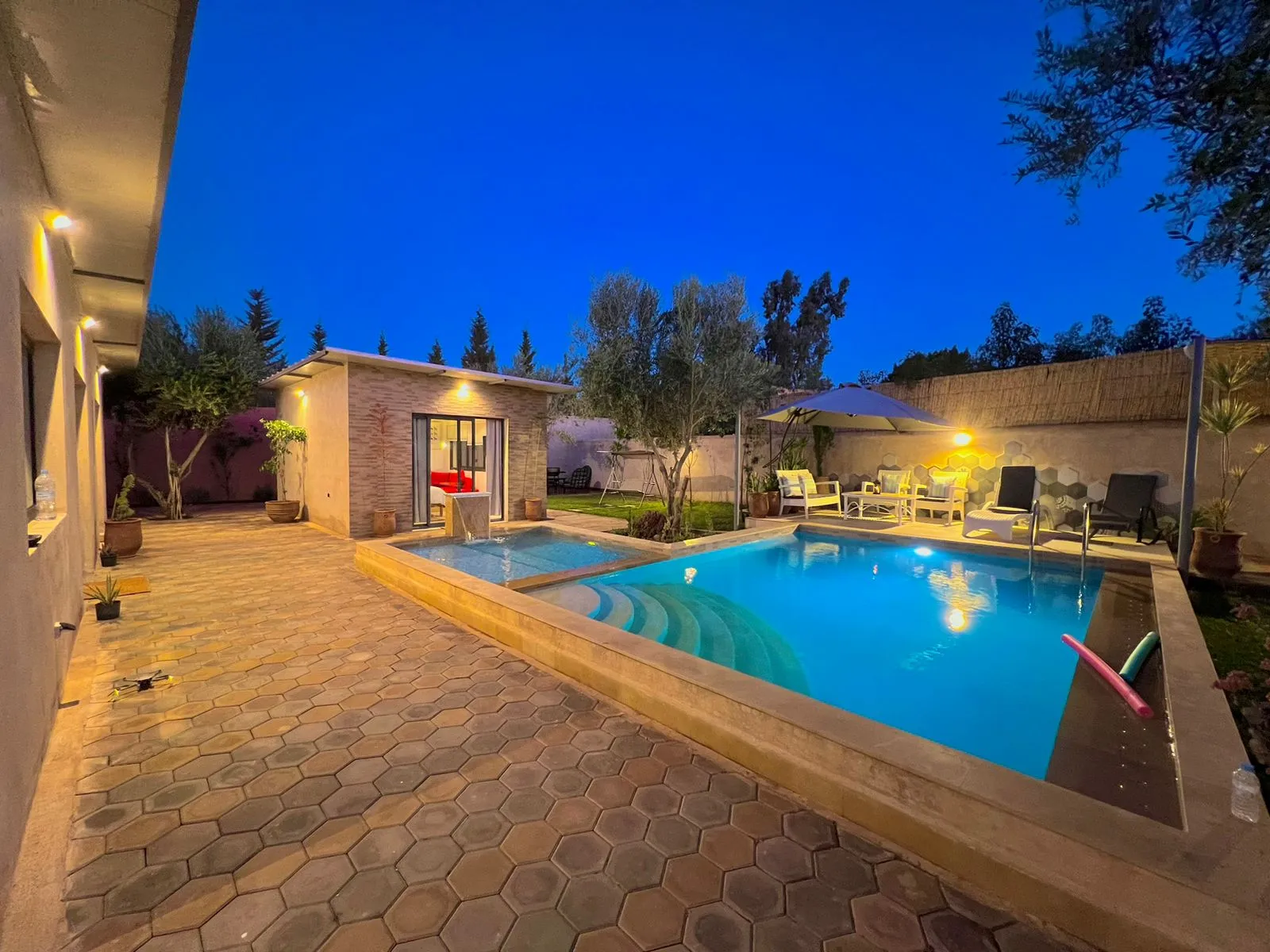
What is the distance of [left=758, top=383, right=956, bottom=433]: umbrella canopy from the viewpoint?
9141 millimetres

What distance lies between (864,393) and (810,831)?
350 inches

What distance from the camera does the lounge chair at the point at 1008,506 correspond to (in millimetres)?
8250

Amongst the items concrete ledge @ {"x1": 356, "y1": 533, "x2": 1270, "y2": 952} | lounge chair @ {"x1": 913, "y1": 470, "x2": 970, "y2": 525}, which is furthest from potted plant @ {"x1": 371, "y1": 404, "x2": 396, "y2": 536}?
lounge chair @ {"x1": 913, "y1": 470, "x2": 970, "y2": 525}

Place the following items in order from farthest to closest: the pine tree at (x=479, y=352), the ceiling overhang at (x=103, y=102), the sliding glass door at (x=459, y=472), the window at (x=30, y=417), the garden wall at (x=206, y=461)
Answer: the pine tree at (x=479, y=352) < the garden wall at (x=206, y=461) < the sliding glass door at (x=459, y=472) < the window at (x=30, y=417) < the ceiling overhang at (x=103, y=102)

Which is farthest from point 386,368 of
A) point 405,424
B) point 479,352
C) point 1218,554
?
point 479,352

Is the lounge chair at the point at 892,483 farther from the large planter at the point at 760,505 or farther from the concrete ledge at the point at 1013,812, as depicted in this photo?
the concrete ledge at the point at 1013,812

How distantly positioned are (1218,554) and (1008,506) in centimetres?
309

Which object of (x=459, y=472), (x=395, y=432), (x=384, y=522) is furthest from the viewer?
(x=459, y=472)

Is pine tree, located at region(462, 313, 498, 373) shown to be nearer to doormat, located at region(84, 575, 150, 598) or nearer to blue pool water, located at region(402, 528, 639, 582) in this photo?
blue pool water, located at region(402, 528, 639, 582)

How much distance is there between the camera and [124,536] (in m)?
7.00

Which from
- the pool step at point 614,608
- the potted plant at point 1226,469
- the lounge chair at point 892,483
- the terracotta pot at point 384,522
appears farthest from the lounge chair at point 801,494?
the terracotta pot at point 384,522

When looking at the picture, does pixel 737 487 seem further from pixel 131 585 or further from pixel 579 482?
pixel 579 482

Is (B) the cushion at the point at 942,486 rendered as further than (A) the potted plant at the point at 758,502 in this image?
No

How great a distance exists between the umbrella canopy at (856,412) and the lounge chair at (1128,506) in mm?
2469
